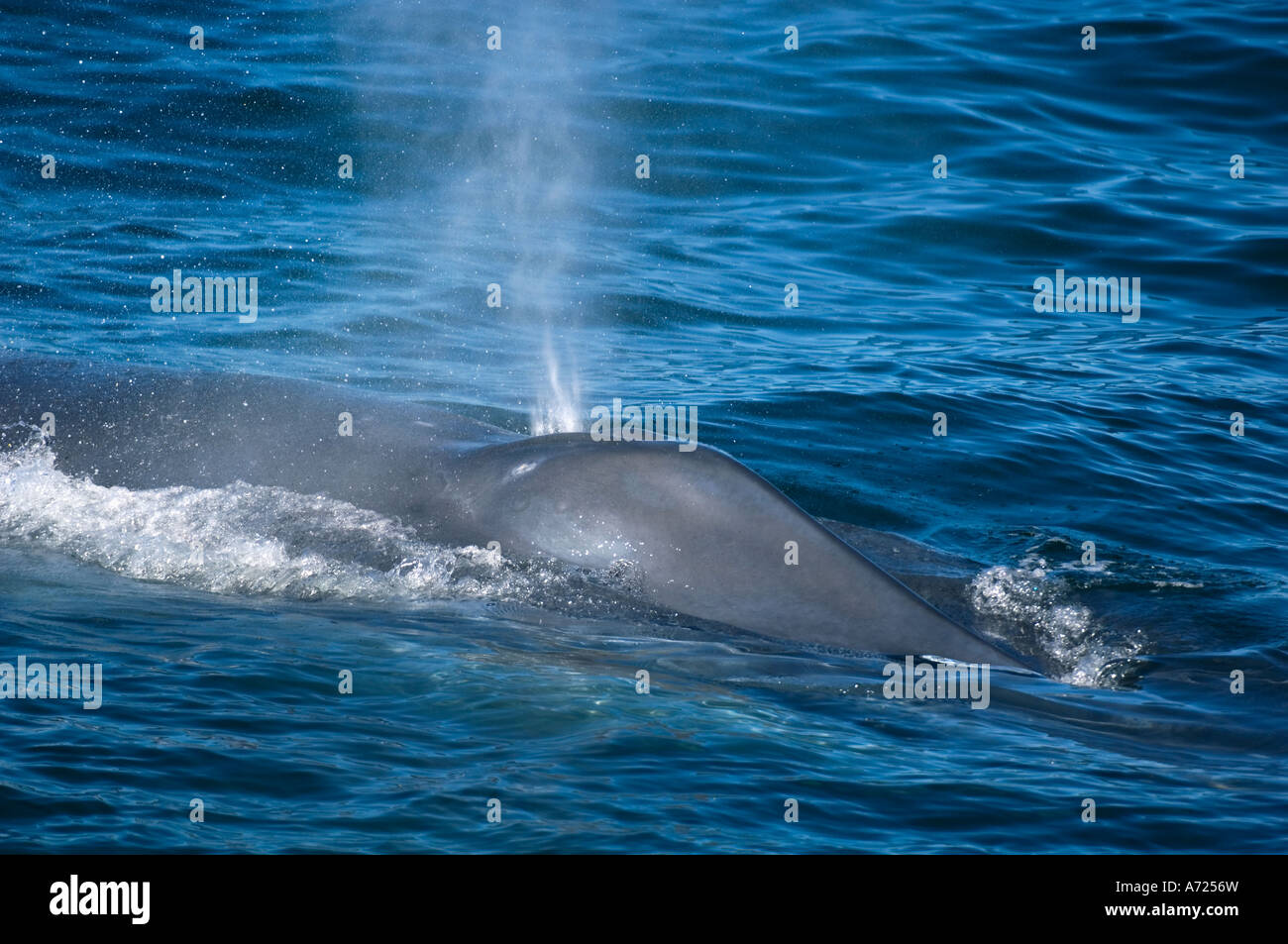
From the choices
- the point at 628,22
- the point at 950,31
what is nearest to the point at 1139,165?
the point at 950,31

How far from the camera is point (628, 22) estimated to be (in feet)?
84.2

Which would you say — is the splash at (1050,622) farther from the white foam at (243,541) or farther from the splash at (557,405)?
the splash at (557,405)

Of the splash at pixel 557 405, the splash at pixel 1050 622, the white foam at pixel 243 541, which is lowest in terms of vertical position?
the splash at pixel 1050 622

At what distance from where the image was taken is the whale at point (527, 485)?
21.4 feet

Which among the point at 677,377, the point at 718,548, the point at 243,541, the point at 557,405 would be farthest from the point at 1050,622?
the point at 677,377

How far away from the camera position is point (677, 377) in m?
13.1

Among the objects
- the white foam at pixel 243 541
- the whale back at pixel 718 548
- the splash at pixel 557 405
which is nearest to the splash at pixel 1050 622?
the whale back at pixel 718 548

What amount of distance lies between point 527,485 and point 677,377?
6.21 metres

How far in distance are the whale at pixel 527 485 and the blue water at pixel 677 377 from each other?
171 millimetres

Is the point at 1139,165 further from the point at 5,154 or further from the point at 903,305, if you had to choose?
the point at 5,154

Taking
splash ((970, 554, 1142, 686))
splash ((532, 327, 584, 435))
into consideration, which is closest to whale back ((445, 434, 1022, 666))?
splash ((970, 554, 1142, 686))

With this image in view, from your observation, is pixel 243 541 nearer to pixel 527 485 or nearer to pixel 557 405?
pixel 527 485

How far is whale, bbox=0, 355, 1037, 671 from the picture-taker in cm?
654

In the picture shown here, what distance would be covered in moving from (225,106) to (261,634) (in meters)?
14.1
